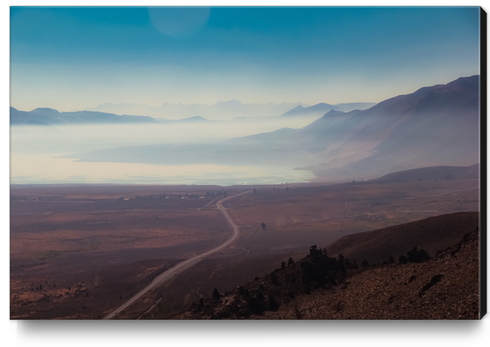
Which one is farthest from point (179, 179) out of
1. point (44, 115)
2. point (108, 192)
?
point (44, 115)

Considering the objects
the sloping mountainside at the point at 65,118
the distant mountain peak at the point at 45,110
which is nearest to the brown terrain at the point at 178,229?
the sloping mountainside at the point at 65,118

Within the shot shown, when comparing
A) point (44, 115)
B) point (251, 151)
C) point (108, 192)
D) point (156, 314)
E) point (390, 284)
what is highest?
point (44, 115)

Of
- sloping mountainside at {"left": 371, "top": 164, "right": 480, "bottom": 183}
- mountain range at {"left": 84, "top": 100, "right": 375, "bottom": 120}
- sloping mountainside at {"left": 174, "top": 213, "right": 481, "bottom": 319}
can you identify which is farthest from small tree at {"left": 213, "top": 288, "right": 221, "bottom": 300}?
sloping mountainside at {"left": 371, "top": 164, "right": 480, "bottom": 183}

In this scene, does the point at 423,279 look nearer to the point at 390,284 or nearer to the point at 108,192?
the point at 390,284

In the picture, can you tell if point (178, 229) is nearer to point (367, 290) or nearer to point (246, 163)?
point (246, 163)

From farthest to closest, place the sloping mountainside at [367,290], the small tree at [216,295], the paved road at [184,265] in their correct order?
the paved road at [184,265]
the small tree at [216,295]
the sloping mountainside at [367,290]

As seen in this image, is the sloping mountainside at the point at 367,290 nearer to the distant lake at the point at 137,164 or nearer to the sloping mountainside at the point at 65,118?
the distant lake at the point at 137,164
